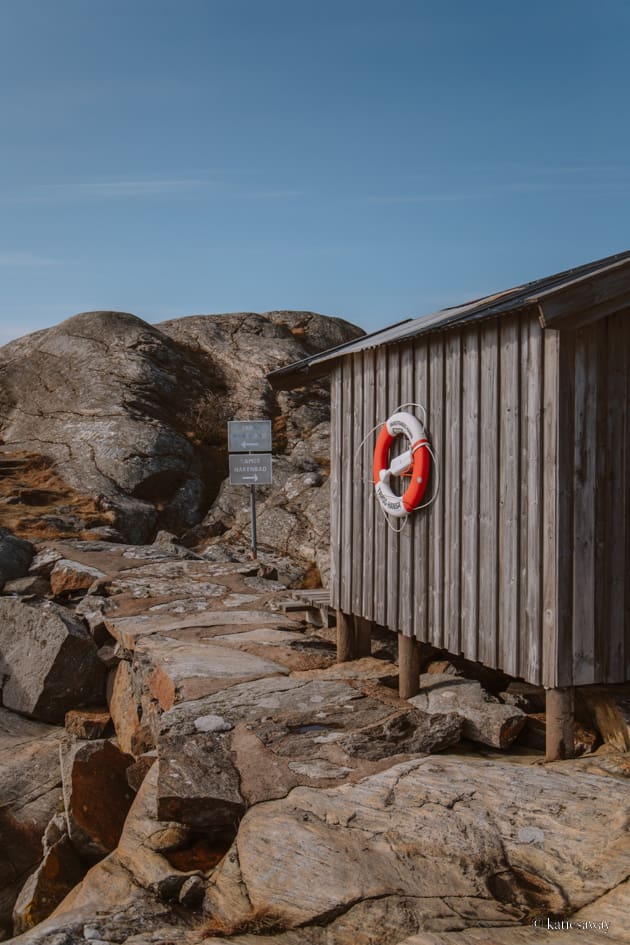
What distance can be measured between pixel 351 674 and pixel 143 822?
10.2ft

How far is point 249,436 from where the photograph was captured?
16.9 meters

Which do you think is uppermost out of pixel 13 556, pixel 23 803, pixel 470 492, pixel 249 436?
pixel 249 436

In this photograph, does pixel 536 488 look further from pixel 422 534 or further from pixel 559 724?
pixel 559 724

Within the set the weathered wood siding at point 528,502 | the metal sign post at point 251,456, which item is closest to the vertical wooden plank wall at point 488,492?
the weathered wood siding at point 528,502

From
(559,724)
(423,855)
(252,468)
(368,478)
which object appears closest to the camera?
(423,855)

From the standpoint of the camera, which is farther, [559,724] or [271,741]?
[271,741]

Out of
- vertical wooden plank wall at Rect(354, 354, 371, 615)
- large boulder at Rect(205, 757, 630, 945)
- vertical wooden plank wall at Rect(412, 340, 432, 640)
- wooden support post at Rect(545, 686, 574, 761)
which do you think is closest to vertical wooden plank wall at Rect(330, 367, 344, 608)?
vertical wooden plank wall at Rect(354, 354, 371, 615)

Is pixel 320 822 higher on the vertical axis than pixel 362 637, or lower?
lower

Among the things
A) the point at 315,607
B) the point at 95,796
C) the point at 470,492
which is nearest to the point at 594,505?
the point at 470,492

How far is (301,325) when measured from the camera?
31703mm

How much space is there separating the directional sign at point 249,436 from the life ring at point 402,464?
8.92 meters

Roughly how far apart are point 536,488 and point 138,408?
62.6 ft

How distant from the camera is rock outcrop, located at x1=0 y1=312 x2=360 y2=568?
20.1 metres

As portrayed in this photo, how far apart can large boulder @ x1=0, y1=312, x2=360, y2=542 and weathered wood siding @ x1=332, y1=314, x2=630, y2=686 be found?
1196 centimetres
